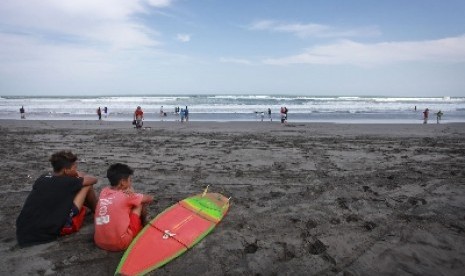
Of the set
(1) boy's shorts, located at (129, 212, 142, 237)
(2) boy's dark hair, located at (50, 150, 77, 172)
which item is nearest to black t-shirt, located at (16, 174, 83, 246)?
(2) boy's dark hair, located at (50, 150, 77, 172)

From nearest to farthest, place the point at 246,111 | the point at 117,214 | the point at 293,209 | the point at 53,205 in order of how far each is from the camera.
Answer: the point at 117,214
the point at 53,205
the point at 293,209
the point at 246,111

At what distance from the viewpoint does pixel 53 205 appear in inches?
168

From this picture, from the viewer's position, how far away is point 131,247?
410 centimetres

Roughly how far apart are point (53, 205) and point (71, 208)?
261mm

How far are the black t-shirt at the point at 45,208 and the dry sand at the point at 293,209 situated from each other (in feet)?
0.59

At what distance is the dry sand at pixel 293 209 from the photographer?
397 centimetres

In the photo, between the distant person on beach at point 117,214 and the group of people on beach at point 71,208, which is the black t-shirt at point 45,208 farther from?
the distant person on beach at point 117,214

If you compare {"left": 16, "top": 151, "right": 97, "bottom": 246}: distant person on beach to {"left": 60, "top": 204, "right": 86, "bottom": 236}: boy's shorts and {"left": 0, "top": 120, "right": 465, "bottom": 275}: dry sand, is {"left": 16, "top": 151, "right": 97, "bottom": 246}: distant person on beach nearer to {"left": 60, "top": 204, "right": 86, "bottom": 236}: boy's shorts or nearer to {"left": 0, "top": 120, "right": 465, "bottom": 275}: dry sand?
{"left": 60, "top": 204, "right": 86, "bottom": 236}: boy's shorts

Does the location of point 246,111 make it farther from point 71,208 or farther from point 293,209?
point 71,208

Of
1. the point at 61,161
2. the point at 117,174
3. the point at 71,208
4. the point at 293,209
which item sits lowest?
the point at 293,209

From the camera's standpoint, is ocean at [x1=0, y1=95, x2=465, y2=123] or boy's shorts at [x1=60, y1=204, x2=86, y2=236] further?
ocean at [x1=0, y1=95, x2=465, y2=123]

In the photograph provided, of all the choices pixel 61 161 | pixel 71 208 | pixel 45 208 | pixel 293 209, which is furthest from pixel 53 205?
pixel 293 209

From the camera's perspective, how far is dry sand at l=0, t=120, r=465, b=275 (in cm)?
397

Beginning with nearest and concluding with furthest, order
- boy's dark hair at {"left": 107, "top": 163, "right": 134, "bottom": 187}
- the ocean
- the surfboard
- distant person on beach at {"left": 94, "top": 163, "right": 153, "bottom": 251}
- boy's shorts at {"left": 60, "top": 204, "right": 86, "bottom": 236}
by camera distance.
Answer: the surfboard, distant person on beach at {"left": 94, "top": 163, "right": 153, "bottom": 251}, boy's dark hair at {"left": 107, "top": 163, "right": 134, "bottom": 187}, boy's shorts at {"left": 60, "top": 204, "right": 86, "bottom": 236}, the ocean
